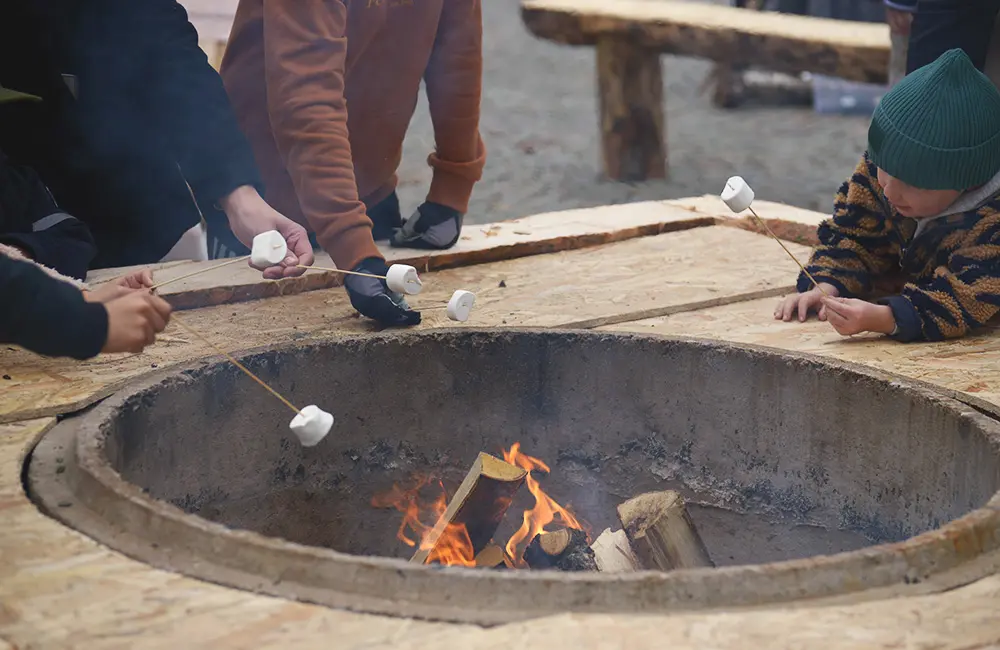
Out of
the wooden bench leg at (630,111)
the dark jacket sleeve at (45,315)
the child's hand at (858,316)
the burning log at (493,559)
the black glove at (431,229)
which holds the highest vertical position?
the dark jacket sleeve at (45,315)

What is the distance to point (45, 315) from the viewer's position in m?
1.86

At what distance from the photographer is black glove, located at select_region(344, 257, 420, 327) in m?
2.90

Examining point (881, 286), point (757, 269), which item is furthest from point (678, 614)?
point (757, 269)

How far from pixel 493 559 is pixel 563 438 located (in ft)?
1.48

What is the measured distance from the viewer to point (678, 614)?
163cm

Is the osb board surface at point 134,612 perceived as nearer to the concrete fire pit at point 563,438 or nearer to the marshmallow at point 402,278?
the concrete fire pit at point 563,438

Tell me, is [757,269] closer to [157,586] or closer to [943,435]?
[943,435]

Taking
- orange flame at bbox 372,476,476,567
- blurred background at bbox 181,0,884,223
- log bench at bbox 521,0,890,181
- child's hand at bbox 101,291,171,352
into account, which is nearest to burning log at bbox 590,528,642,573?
orange flame at bbox 372,476,476,567

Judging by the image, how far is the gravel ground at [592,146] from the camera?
739cm

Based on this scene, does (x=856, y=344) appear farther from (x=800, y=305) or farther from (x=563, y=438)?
(x=563, y=438)

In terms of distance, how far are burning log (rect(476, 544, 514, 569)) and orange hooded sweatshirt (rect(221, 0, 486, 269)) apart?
79 centimetres

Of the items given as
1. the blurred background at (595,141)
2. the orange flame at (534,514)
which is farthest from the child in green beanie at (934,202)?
the blurred background at (595,141)

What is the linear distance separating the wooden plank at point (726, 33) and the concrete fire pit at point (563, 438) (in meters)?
4.24

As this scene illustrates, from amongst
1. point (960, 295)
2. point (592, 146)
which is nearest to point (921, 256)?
point (960, 295)
